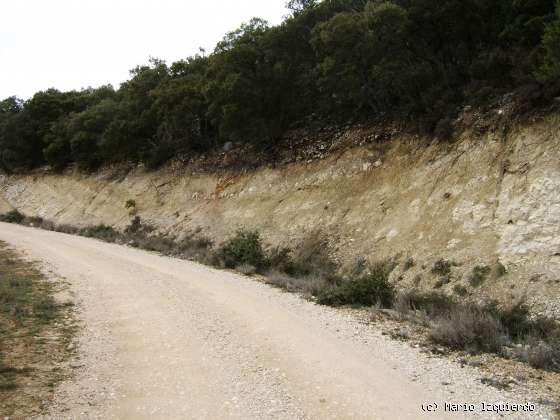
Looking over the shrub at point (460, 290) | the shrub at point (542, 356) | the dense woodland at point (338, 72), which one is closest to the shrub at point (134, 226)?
the dense woodland at point (338, 72)

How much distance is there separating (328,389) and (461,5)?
17.6m

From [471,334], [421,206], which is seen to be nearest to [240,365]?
[471,334]

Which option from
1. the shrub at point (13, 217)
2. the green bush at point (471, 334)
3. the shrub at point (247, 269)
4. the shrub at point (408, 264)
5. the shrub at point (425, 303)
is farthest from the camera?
the shrub at point (13, 217)

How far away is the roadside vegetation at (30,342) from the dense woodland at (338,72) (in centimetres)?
1438

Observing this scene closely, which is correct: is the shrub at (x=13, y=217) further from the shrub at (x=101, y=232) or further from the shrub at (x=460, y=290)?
the shrub at (x=460, y=290)

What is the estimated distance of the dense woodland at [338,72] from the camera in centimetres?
1781

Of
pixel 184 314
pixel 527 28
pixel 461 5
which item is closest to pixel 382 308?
pixel 184 314

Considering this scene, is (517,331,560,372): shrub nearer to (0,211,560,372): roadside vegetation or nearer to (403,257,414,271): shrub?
(0,211,560,372): roadside vegetation

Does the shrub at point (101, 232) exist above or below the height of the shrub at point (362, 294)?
above

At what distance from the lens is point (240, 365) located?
7.72 m

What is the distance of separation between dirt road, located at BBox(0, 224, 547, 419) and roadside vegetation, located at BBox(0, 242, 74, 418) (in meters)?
0.35

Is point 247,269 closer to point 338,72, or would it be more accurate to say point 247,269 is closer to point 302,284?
point 302,284

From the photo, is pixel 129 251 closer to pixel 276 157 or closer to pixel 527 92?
pixel 276 157

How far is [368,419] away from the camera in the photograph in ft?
19.0
